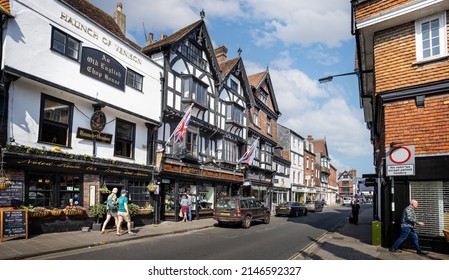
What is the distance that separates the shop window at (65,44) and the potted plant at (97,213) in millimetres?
6175

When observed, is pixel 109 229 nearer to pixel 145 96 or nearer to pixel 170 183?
pixel 170 183

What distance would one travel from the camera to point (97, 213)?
13758 mm

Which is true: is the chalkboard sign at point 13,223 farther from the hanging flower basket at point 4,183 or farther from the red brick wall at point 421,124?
the red brick wall at point 421,124

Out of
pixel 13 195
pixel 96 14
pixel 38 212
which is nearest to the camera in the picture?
pixel 13 195

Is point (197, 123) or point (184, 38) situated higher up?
point (184, 38)

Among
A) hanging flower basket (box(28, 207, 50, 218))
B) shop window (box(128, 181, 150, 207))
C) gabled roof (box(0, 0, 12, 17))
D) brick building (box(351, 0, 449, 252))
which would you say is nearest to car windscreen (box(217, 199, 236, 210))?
shop window (box(128, 181, 150, 207))

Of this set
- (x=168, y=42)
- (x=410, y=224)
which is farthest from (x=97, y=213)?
(x=410, y=224)

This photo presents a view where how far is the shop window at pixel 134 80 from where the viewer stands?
16.5 meters

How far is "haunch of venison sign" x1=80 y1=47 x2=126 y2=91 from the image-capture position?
1399 centimetres

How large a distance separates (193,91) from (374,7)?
1193 cm

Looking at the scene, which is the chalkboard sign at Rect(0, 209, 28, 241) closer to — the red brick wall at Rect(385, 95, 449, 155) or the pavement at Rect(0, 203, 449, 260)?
the pavement at Rect(0, 203, 449, 260)

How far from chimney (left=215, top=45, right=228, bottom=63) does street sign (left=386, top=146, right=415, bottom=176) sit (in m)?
22.6

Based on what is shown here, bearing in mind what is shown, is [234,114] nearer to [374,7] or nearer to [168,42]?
[168,42]

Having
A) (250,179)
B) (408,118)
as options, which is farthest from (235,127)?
(408,118)
